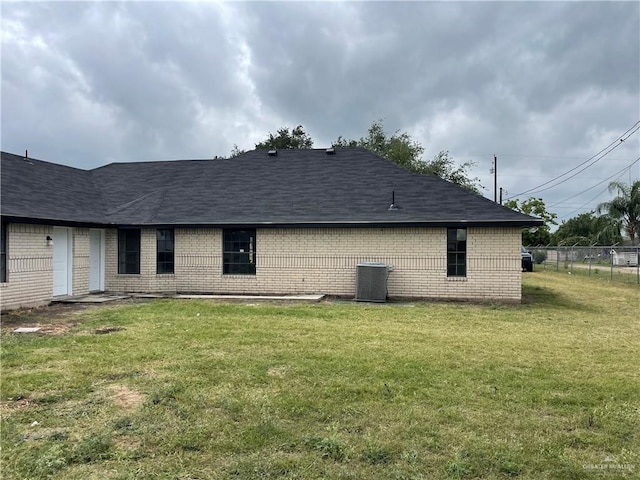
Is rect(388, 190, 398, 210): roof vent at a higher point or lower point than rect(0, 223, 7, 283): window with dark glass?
higher

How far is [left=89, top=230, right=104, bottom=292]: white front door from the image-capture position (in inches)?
602

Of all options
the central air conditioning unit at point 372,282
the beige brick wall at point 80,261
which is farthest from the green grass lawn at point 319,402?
the beige brick wall at point 80,261

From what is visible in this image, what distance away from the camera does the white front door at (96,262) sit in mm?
15281

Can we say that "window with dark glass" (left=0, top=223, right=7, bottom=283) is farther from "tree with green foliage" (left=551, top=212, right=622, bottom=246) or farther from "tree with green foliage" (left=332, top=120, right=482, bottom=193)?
"tree with green foliage" (left=551, top=212, right=622, bottom=246)

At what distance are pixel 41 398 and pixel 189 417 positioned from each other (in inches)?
72.8

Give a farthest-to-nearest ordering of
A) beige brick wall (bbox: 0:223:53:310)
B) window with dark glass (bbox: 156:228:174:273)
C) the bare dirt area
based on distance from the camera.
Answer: window with dark glass (bbox: 156:228:174:273)
beige brick wall (bbox: 0:223:53:310)
the bare dirt area

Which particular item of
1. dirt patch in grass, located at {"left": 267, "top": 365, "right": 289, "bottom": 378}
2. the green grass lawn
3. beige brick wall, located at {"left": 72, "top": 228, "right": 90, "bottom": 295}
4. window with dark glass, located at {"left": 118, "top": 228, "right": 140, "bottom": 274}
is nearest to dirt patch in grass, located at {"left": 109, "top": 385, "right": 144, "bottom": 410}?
the green grass lawn

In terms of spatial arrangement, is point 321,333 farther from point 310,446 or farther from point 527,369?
point 310,446

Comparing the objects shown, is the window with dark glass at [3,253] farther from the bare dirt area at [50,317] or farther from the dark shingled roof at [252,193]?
the bare dirt area at [50,317]

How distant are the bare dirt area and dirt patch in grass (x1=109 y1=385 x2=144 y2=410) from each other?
4095 mm

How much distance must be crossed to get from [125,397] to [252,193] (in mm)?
12081

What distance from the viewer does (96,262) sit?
15.6 metres

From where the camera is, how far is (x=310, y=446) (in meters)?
3.98

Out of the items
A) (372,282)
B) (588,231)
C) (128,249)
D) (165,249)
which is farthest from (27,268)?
(588,231)
